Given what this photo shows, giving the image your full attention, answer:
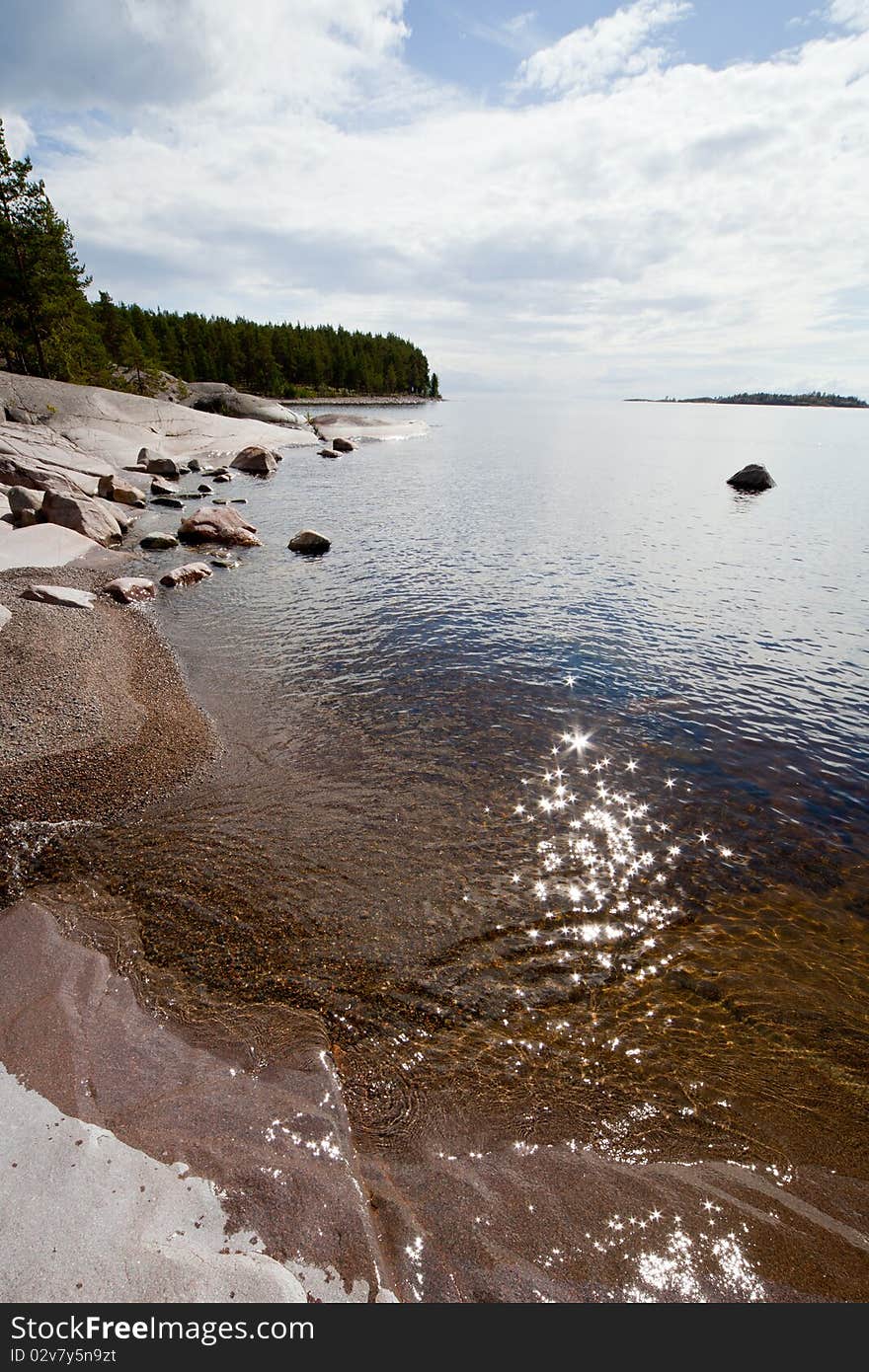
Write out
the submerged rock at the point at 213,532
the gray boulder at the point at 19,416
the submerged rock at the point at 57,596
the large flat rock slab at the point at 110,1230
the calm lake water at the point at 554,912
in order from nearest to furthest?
the large flat rock slab at the point at 110,1230 < the calm lake water at the point at 554,912 < the submerged rock at the point at 57,596 < the submerged rock at the point at 213,532 < the gray boulder at the point at 19,416

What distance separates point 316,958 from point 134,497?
39729 mm

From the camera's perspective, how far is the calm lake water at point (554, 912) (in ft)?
18.7

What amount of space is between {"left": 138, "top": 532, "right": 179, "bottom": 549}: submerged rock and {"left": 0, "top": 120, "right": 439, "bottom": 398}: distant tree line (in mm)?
49602

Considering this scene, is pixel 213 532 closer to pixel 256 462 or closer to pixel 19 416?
pixel 256 462

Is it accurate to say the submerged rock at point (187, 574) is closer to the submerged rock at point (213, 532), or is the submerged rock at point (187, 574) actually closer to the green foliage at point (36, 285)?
the submerged rock at point (213, 532)

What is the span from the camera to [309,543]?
30.6 metres

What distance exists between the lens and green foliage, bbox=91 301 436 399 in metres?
102

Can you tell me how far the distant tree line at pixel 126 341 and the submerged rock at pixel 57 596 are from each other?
58962 mm

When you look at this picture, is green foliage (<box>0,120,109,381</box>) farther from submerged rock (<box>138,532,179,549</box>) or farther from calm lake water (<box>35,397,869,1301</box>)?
calm lake water (<box>35,397,869,1301</box>)

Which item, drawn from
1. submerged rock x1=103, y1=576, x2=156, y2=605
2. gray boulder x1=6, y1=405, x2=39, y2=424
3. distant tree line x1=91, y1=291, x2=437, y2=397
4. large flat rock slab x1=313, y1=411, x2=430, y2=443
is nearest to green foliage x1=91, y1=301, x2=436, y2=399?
distant tree line x1=91, y1=291, x2=437, y2=397

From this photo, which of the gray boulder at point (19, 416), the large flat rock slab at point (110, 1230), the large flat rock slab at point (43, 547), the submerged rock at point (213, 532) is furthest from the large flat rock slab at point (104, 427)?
the large flat rock slab at point (110, 1230)

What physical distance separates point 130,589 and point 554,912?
20484mm
